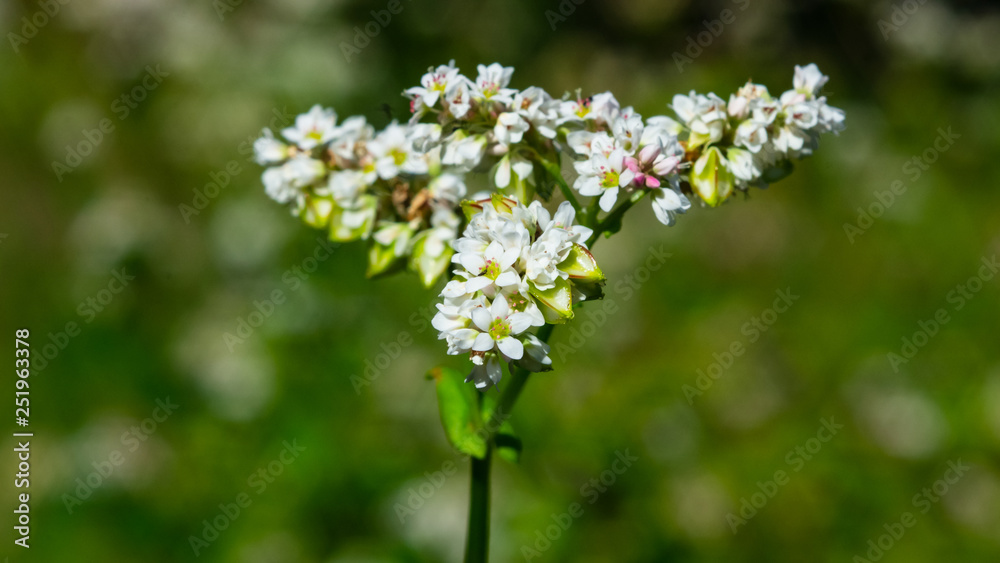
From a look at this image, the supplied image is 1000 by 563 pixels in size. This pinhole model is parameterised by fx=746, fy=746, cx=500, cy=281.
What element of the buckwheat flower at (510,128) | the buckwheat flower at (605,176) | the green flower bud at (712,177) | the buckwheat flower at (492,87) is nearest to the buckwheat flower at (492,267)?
the buckwheat flower at (605,176)

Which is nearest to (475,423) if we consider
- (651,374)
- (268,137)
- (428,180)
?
(428,180)

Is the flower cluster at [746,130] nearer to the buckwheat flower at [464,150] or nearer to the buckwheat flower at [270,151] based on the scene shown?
the buckwheat flower at [464,150]

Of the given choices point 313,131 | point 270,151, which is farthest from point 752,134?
point 270,151

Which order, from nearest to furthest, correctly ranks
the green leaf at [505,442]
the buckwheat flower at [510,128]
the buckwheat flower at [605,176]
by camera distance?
1. the buckwheat flower at [605,176]
2. the buckwheat flower at [510,128]
3. the green leaf at [505,442]

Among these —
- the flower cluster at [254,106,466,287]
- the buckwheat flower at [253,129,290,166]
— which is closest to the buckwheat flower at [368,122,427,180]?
the flower cluster at [254,106,466,287]

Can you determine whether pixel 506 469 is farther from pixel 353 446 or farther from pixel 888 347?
pixel 888 347
